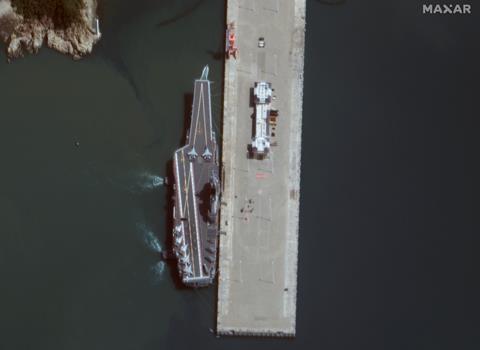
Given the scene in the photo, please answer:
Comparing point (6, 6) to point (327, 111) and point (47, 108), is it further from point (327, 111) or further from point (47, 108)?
point (327, 111)

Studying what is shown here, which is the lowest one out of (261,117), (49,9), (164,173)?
(164,173)

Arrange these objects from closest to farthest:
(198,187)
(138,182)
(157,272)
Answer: (157,272), (198,187), (138,182)

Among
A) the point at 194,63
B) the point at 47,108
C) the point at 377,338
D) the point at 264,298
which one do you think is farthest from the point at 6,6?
the point at 377,338

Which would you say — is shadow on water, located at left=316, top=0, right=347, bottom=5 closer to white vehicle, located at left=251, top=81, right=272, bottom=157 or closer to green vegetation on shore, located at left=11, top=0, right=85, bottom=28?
white vehicle, located at left=251, top=81, right=272, bottom=157

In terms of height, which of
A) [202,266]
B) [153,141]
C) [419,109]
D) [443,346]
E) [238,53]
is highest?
[238,53]

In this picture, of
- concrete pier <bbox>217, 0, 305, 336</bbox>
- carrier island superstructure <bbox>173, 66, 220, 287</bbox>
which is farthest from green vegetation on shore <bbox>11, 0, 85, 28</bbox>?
concrete pier <bbox>217, 0, 305, 336</bbox>

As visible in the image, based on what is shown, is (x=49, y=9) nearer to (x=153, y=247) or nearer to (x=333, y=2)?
(x=153, y=247)

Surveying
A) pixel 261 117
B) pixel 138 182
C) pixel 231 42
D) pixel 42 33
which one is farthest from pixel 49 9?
pixel 261 117
